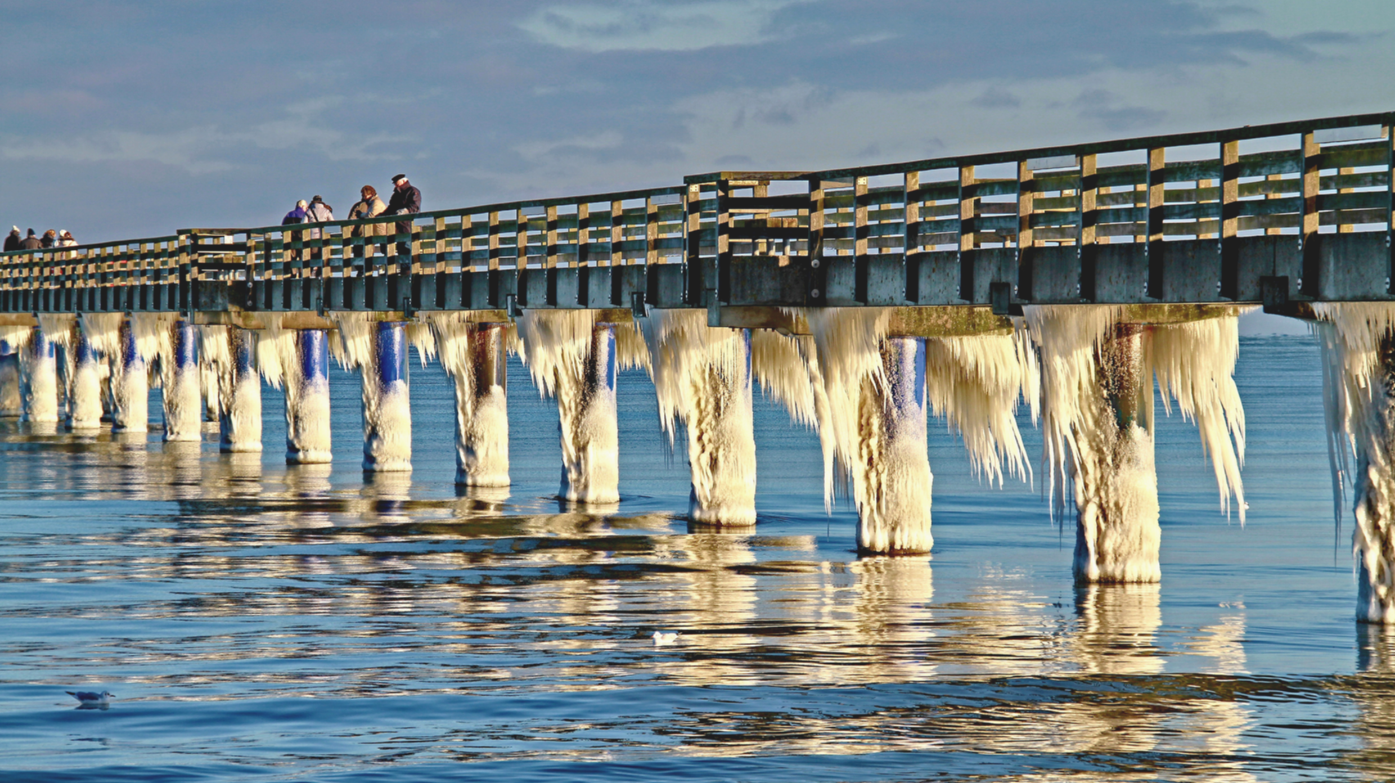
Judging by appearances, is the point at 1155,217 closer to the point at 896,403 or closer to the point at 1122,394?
the point at 1122,394

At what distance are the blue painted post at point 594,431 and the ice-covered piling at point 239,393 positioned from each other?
12.6 metres

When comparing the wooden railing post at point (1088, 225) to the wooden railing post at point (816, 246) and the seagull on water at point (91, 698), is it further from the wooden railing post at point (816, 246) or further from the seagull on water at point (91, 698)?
the seagull on water at point (91, 698)

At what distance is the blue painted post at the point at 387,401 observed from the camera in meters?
32.3

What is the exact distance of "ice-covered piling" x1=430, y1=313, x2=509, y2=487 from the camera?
2947cm

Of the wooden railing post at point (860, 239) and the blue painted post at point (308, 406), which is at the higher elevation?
the wooden railing post at point (860, 239)

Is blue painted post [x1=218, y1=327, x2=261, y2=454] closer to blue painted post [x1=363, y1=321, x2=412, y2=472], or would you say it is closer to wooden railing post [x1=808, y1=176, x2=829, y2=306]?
Result: blue painted post [x1=363, y1=321, x2=412, y2=472]

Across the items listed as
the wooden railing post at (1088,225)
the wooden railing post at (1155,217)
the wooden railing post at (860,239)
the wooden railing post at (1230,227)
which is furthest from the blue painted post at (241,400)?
the wooden railing post at (1230,227)

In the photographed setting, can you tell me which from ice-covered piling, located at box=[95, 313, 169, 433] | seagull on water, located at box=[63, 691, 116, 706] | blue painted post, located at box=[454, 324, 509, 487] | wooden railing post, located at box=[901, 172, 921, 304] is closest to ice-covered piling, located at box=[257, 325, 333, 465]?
blue painted post, located at box=[454, 324, 509, 487]

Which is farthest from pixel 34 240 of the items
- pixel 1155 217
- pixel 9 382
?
pixel 1155 217

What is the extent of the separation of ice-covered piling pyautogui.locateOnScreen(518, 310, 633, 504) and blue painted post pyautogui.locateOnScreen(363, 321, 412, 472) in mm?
5318

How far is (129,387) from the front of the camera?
1844 inches

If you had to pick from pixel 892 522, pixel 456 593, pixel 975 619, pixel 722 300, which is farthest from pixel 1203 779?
pixel 722 300

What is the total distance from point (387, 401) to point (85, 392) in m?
18.8

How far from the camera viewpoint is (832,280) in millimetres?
20594
